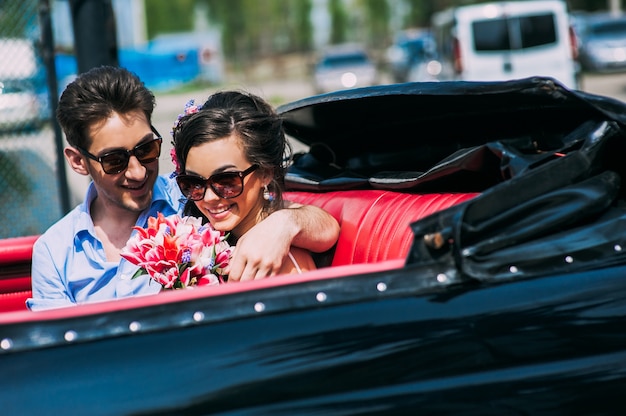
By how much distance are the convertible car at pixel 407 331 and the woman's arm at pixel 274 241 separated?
355 mm

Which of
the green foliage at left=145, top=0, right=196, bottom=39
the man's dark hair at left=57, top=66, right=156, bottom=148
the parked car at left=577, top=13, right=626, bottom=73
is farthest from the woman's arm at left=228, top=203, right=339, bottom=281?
the green foliage at left=145, top=0, right=196, bottom=39

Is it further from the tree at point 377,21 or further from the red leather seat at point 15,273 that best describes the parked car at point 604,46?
the tree at point 377,21

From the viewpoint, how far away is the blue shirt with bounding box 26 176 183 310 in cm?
246

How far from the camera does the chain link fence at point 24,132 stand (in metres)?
5.48

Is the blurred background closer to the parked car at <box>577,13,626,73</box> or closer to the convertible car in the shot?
the parked car at <box>577,13,626,73</box>

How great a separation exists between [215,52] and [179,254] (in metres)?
32.6

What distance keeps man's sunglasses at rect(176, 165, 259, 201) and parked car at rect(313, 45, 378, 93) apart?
22968 millimetres

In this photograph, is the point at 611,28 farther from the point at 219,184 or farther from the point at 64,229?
the point at 219,184

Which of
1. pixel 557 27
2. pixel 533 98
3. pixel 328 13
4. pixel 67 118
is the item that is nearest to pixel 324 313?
pixel 533 98

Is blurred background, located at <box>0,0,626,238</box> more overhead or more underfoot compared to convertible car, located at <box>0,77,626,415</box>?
more overhead

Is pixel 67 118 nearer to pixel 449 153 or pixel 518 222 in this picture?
pixel 449 153

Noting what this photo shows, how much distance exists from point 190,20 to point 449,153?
49.3m

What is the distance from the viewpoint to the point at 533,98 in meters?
2.17

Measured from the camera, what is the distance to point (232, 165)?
2275 mm
